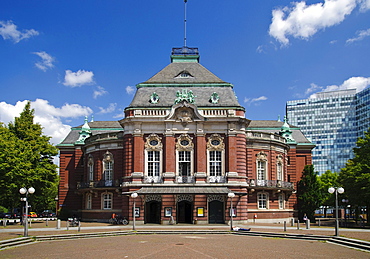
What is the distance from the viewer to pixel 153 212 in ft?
152

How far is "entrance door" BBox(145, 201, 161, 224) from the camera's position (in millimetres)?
45844

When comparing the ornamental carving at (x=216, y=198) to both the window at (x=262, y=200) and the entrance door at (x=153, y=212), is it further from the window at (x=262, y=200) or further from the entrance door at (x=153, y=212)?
the window at (x=262, y=200)

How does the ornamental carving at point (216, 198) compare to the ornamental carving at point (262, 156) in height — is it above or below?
below

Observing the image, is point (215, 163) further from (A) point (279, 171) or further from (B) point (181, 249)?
(B) point (181, 249)

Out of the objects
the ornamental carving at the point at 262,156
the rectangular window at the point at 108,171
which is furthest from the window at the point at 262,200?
the rectangular window at the point at 108,171

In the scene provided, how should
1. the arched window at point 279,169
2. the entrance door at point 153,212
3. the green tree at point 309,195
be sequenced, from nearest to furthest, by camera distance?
1. the entrance door at point 153,212
2. the arched window at point 279,169
3. the green tree at point 309,195

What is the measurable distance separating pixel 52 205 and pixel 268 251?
7600 centimetres

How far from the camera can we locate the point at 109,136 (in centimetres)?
5047

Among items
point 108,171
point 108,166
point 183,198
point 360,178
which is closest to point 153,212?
point 183,198

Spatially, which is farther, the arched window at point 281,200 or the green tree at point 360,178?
the arched window at point 281,200

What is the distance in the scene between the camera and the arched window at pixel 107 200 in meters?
49.6

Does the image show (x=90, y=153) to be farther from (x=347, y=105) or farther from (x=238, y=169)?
(x=347, y=105)

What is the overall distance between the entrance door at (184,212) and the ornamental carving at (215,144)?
642 cm

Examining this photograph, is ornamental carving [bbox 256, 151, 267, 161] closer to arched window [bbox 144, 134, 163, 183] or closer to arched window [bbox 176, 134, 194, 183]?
arched window [bbox 176, 134, 194, 183]
